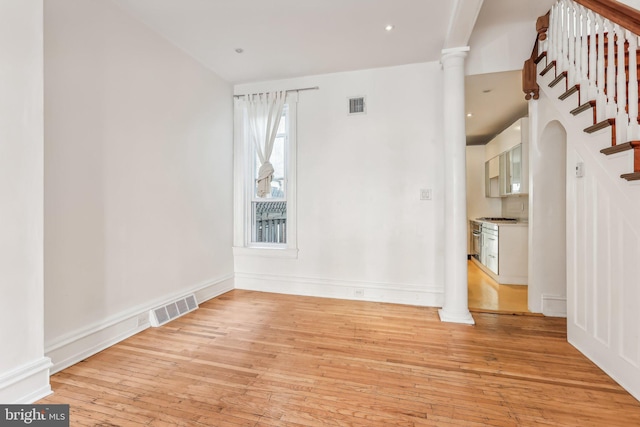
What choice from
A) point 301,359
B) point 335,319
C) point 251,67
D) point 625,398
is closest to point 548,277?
point 625,398

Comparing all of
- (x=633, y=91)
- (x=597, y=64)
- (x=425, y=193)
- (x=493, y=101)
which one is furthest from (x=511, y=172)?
(x=633, y=91)

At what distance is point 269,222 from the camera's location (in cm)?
433

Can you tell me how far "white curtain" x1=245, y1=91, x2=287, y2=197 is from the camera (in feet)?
13.4

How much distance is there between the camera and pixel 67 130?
220cm

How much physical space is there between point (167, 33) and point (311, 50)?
57.4 inches

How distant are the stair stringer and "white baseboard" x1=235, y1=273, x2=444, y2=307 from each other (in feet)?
4.42

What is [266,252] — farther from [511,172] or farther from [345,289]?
[511,172]

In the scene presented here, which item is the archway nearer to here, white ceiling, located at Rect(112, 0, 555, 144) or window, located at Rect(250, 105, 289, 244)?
white ceiling, located at Rect(112, 0, 555, 144)

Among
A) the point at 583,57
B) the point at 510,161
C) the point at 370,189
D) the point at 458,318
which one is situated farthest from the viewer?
the point at 510,161

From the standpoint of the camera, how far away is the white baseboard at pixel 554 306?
3217 mm

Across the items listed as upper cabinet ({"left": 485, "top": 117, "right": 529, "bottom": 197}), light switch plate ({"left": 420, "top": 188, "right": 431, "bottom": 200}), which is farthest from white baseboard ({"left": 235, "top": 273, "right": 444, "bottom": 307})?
upper cabinet ({"left": 485, "top": 117, "right": 529, "bottom": 197})

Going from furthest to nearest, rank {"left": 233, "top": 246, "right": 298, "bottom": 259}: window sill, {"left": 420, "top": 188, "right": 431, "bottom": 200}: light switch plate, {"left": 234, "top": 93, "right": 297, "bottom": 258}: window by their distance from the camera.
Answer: {"left": 234, "top": 93, "right": 297, "bottom": 258}: window
{"left": 233, "top": 246, "right": 298, "bottom": 259}: window sill
{"left": 420, "top": 188, "right": 431, "bottom": 200}: light switch plate

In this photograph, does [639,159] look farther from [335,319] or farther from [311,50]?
[311,50]

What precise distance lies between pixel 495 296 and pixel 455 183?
186 cm
